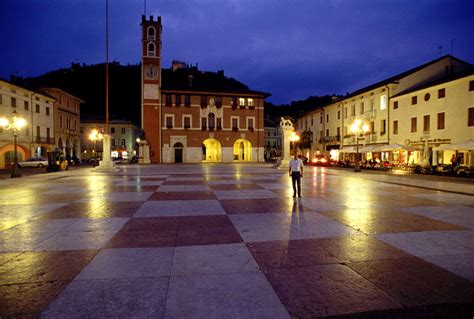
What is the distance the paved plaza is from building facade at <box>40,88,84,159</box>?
49664 millimetres

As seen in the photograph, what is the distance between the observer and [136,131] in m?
85.6

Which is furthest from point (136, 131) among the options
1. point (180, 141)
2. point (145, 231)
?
point (145, 231)

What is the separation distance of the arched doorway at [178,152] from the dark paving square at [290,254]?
46095 millimetres

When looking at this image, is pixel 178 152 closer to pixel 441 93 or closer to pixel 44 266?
pixel 441 93

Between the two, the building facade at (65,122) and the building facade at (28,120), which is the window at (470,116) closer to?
the building facade at (28,120)

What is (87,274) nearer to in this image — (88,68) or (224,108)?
(224,108)

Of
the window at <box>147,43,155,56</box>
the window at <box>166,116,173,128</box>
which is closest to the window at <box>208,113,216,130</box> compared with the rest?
the window at <box>166,116,173,128</box>

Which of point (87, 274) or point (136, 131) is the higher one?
point (136, 131)

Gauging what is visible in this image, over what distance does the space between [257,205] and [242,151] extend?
47.8m

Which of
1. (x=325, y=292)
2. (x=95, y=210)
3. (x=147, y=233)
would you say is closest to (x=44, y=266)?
(x=147, y=233)

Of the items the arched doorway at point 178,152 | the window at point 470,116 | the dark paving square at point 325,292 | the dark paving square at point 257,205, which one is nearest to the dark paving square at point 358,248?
the dark paving square at point 325,292

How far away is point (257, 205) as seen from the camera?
30.7ft

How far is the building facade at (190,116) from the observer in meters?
49.3

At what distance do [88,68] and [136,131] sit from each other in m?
47.4
